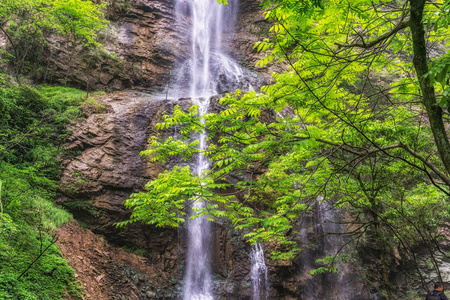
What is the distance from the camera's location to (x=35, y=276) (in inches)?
209

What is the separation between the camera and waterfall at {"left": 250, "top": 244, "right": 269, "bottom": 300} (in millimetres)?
10680

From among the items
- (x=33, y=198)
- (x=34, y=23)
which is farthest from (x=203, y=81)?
(x=33, y=198)

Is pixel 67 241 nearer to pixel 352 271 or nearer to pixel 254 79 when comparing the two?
pixel 352 271

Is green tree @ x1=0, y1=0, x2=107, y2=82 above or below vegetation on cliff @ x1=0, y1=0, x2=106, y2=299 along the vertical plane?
above

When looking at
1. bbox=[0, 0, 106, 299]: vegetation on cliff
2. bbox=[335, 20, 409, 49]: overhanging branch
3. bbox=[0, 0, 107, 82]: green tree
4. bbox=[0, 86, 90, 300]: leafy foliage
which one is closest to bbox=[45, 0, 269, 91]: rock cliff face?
bbox=[0, 0, 106, 299]: vegetation on cliff

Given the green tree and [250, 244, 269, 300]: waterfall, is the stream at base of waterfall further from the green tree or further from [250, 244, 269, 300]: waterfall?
the green tree

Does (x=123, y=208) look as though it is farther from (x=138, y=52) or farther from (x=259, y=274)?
(x=138, y=52)

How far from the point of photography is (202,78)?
1945 centimetres

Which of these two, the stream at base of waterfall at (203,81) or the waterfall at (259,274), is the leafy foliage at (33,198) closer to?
the stream at base of waterfall at (203,81)

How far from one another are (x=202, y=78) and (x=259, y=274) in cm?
1450

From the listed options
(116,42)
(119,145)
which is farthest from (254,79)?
(119,145)

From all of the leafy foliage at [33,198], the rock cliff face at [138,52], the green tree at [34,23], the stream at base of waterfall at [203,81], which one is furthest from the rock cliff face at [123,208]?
the green tree at [34,23]

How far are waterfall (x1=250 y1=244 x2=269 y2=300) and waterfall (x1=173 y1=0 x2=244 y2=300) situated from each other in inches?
76.5

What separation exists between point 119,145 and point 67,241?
488cm
